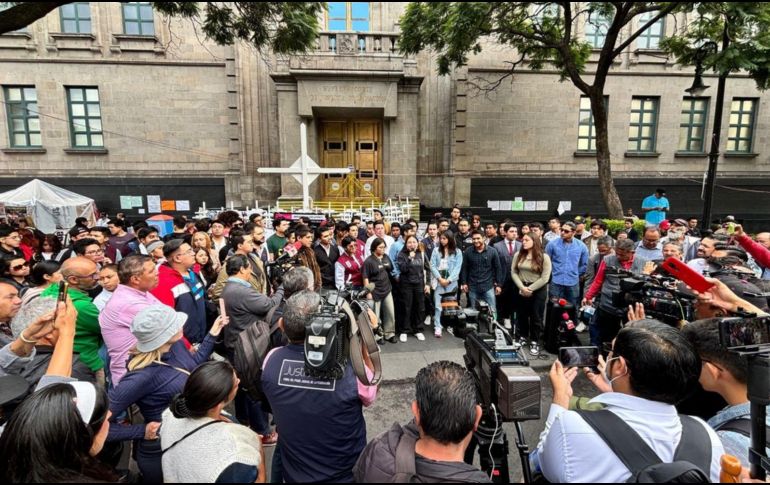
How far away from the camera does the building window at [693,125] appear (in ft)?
53.1

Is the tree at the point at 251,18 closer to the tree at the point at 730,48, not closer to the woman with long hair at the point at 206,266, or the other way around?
the woman with long hair at the point at 206,266

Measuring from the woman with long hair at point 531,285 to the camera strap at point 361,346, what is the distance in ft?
12.7

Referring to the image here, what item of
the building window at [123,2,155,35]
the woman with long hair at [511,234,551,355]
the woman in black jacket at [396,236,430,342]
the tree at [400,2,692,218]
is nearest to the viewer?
the woman with long hair at [511,234,551,355]

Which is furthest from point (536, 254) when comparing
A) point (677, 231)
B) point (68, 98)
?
point (68, 98)

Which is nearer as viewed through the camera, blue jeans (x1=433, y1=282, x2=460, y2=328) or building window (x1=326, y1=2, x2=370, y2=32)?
blue jeans (x1=433, y1=282, x2=460, y2=328)

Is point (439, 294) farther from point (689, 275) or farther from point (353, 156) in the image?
point (353, 156)

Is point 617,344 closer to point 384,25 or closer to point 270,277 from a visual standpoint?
point 270,277

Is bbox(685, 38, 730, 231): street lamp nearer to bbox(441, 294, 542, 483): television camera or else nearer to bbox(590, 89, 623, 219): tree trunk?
bbox(590, 89, 623, 219): tree trunk

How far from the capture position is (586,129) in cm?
1606

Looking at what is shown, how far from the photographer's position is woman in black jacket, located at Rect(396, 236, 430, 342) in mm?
5965

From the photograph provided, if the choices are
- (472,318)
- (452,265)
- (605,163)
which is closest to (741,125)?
(605,163)

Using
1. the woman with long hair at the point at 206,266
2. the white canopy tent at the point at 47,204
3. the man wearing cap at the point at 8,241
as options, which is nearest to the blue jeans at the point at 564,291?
the woman with long hair at the point at 206,266

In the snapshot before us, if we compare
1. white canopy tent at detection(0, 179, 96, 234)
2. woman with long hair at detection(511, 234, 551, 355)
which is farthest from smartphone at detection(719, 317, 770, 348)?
white canopy tent at detection(0, 179, 96, 234)

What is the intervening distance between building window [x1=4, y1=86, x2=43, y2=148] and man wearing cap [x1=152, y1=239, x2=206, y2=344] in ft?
53.8
